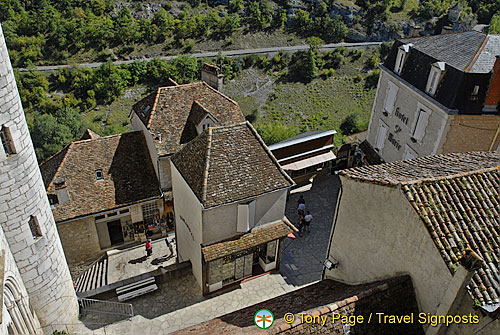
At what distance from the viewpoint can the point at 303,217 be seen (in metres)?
19.1

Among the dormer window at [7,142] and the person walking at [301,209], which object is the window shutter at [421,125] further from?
the dormer window at [7,142]

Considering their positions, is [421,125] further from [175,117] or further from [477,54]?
[175,117]

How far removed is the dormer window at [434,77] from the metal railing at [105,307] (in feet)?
56.2

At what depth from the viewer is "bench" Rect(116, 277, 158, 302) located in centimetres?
1468

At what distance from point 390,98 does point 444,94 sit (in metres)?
Answer: 4.45

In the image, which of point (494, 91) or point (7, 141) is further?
point (494, 91)

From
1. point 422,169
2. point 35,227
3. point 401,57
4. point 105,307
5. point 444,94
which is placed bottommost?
point 105,307

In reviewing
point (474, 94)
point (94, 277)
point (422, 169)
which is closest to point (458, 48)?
point (474, 94)

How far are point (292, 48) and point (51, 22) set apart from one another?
1728 inches

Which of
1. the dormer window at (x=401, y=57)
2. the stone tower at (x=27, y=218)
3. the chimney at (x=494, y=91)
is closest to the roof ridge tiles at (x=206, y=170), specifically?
the stone tower at (x=27, y=218)

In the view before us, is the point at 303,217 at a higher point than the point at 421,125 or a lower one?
lower

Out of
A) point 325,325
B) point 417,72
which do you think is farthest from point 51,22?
point 325,325

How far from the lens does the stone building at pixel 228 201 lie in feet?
45.4

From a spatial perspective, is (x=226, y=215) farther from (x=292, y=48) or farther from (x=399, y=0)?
(x=399, y=0)
